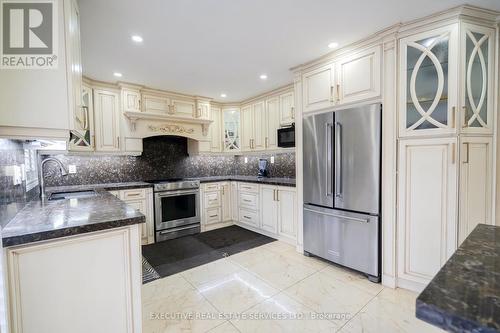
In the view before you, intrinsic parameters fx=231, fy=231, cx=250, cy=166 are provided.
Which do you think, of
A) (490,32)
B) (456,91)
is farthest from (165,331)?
(490,32)

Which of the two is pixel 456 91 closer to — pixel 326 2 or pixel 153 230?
pixel 326 2

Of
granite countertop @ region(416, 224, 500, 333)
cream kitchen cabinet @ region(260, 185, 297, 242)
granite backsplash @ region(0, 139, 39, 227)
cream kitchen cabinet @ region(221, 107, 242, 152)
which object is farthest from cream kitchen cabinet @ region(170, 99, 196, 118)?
granite countertop @ region(416, 224, 500, 333)

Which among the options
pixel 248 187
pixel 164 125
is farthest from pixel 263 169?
pixel 164 125

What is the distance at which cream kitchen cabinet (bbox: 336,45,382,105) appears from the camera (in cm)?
229

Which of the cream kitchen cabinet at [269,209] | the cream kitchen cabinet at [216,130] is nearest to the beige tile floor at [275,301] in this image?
the cream kitchen cabinet at [269,209]

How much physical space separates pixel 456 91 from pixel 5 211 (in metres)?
3.20

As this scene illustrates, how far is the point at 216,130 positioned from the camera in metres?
4.61

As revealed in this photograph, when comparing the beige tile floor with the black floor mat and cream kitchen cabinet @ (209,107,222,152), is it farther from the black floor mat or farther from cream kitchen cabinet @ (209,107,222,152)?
cream kitchen cabinet @ (209,107,222,152)

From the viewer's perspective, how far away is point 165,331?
5.66 feet

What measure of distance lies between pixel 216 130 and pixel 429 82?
341 centimetres

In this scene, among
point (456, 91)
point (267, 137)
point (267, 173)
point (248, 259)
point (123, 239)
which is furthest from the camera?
point (267, 173)

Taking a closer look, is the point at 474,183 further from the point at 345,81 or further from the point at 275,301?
the point at 275,301

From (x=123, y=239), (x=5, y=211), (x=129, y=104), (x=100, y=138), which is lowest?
(x=123, y=239)

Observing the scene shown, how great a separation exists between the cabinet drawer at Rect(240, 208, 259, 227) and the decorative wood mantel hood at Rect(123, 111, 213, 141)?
154 centimetres
